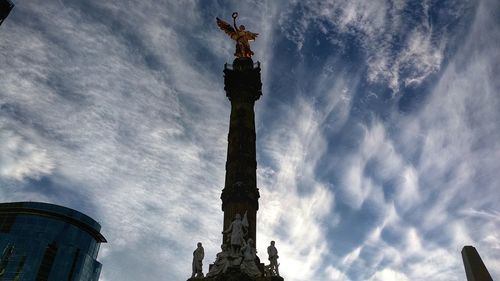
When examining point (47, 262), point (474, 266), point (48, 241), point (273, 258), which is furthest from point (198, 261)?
point (48, 241)

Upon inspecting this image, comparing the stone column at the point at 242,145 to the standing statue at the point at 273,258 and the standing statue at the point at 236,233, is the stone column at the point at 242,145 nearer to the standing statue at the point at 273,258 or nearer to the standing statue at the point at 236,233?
the standing statue at the point at 236,233

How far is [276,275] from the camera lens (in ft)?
73.1

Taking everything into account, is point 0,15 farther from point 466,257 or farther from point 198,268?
point 466,257

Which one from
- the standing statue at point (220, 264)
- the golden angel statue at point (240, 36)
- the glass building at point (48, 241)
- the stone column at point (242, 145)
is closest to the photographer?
the standing statue at point (220, 264)

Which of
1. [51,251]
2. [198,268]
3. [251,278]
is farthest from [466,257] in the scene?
[51,251]

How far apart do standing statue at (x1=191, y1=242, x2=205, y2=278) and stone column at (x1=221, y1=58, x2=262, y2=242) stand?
1827mm

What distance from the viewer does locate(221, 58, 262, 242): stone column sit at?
26.5 metres

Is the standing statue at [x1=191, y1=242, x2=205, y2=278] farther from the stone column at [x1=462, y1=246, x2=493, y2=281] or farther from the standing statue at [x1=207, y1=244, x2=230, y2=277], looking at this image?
the stone column at [x1=462, y1=246, x2=493, y2=281]

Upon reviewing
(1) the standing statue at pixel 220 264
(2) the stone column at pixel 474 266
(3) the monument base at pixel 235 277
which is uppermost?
(1) the standing statue at pixel 220 264

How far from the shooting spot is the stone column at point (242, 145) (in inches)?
1044

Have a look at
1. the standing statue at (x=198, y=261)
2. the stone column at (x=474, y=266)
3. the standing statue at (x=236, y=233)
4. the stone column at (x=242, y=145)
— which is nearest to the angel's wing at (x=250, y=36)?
the stone column at (x=242, y=145)

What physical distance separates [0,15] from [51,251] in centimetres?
5413

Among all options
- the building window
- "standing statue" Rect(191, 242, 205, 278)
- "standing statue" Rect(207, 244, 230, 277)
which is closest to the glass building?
the building window

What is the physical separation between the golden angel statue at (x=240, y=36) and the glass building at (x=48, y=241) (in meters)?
70.1
